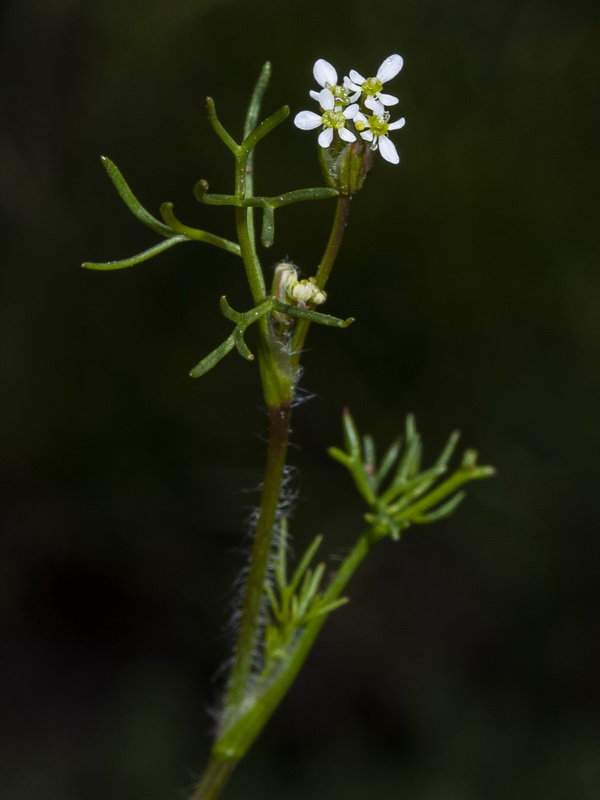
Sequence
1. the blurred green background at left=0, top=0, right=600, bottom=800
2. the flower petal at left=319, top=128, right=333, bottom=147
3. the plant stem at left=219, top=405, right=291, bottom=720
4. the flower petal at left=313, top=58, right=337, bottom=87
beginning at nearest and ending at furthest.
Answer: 1. the flower petal at left=319, top=128, right=333, bottom=147
2. the flower petal at left=313, top=58, right=337, bottom=87
3. the plant stem at left=219, top=405, right=291, bottom=720
4. the blurred green background at left=0, top=0, right=600, bottom=800

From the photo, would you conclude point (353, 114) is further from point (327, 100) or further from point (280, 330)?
point (280, 330)

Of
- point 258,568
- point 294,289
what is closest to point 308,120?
point 294,289

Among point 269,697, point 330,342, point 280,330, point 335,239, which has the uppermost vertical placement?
point 335,239

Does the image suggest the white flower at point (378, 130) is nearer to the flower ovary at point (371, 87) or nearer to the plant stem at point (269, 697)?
the flower ovary at point (371, 87)

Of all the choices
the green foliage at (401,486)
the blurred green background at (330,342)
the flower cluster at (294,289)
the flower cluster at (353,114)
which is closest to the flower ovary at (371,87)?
the flower cluster at (353,114)

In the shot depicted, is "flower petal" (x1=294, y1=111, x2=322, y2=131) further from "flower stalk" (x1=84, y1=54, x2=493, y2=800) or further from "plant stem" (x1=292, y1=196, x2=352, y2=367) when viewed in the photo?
"plant stem" (x1=292, y1=196, x2=352, y2=367)

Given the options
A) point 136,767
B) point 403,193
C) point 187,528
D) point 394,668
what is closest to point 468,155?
point 403,193

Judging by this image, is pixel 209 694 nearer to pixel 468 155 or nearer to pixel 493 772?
pixel 493 772

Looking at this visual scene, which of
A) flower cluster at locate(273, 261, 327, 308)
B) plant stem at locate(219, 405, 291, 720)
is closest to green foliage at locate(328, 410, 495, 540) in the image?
plant stem at locate(219, 405, 291, 720)

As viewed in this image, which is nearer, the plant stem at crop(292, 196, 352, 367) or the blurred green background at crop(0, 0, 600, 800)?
the plant stem at crop(292, 196, 352, 367)
